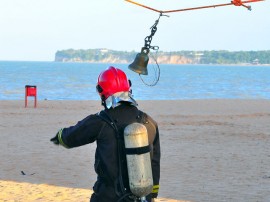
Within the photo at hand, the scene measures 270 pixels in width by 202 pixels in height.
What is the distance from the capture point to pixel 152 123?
5.40 m

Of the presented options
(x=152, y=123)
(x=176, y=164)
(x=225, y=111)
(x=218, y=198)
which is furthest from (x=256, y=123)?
(x=152, y=123)

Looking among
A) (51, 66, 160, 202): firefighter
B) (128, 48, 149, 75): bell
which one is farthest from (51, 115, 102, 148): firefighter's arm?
(128, 48, 149, 75): bell

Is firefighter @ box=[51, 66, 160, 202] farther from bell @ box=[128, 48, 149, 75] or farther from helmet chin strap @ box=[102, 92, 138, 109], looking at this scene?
bell @ box=[128, 48, 149, 75]

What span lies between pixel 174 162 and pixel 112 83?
9507mm

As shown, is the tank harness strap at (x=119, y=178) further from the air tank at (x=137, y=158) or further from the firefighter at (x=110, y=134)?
the air tank at (x=137, y=158)

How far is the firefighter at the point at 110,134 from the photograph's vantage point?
5156mm

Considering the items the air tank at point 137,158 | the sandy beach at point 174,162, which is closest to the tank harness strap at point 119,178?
the air tank at point 137,158

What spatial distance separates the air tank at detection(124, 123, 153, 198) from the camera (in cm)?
500

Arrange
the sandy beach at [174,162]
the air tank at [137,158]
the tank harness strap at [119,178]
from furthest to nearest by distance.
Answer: the sandy beach at [174,162] < the tank harness strap at [119,178] < the air tank at [137,158]

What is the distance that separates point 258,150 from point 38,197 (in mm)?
7611

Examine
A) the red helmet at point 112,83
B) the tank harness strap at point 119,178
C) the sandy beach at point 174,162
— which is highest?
the red helmet at point 112,83

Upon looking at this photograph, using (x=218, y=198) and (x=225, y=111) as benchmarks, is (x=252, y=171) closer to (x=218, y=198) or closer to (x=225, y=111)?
(x=218, y=198)

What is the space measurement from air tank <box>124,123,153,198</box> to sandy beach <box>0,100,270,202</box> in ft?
18.2

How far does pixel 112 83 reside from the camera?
5223 mm
